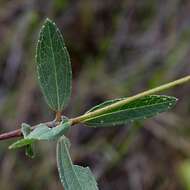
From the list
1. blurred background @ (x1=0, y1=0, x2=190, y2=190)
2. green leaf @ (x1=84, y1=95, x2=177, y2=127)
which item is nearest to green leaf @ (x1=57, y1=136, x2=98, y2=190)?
green leaf @ (x1=84, y1=95, x2=177, y2=127)

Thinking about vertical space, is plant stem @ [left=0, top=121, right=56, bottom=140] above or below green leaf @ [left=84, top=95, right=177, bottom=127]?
above

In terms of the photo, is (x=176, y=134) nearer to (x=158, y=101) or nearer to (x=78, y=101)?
(x=78, y=101)

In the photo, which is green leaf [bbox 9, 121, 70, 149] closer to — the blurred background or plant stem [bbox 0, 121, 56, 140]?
plant stem [bbox 0, 121, 56, 140]

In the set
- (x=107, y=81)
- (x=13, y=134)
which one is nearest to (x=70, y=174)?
(x=13, y=134)

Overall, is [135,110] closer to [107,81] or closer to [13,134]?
[13,134]

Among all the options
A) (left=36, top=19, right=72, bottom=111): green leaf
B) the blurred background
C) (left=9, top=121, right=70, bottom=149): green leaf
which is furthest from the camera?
the blurred background
